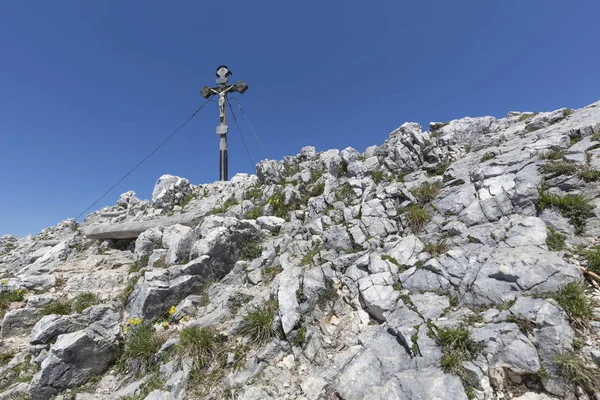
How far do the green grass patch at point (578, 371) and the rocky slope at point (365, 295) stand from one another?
0.8 inches

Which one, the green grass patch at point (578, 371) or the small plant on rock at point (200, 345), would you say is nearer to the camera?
the green grass patch at point (578, 371)

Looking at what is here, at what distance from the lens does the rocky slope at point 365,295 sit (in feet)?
Answer: 16.4

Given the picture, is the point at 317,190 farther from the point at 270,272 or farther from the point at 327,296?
the point at 327,296

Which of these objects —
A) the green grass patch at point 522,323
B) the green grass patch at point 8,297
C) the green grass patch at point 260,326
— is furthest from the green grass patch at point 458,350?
the green grass patch at point 8,297

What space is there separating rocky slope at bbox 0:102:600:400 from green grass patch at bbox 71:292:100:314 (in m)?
0.05

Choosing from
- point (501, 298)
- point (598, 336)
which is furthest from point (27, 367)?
point (598, 336)

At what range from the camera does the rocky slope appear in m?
5.00

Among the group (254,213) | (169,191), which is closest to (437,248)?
(254,213)

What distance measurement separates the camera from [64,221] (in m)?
23.3

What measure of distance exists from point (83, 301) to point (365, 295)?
32.9 ft

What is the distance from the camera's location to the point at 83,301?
9555 mm

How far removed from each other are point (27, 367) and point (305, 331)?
8294mm

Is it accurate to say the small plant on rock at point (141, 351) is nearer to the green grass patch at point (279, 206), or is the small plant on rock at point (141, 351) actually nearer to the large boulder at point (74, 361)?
the large boulder at point (74, 361)

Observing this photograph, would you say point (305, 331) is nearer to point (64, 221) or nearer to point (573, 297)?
point (573, 297)
